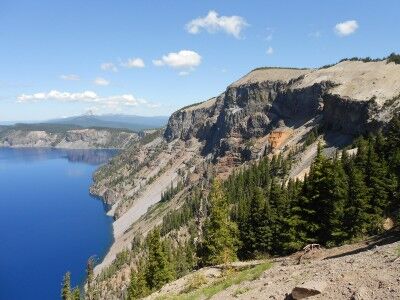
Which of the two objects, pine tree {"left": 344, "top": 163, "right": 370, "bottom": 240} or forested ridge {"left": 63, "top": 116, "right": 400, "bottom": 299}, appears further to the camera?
pine tree {"left": 344, "top": 163, "right": 370, "bottom": 240}

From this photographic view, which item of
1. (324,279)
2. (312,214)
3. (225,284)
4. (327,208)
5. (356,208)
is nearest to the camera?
(324,279)

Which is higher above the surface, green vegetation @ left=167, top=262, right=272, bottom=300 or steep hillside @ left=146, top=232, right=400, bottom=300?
steep hillside @ left=146, top=232, right=400, bottom=300

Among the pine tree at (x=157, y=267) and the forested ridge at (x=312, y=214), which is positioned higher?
the forested ridge at (x=312, y=214)

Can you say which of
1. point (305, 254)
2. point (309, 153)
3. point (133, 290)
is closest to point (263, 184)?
point (309, 153)

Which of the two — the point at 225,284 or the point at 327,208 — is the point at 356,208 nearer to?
the point at 327,208

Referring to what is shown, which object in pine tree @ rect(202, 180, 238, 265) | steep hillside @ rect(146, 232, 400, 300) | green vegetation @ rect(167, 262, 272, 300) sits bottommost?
pine tree @ rect(202, 180, 238, 265)

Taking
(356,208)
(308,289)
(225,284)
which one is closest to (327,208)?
(356,208)

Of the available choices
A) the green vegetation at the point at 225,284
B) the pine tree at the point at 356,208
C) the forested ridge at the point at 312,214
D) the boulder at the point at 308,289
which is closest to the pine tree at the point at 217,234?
the forested ridge at the point at 312,214

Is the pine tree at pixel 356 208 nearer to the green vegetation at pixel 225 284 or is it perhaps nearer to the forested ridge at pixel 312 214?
the forested ridge at pixel 312 214

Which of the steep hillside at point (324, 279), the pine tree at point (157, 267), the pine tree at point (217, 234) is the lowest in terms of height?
the pine tree at point (157, 267)

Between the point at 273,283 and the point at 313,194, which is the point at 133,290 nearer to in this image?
the point at 313,194

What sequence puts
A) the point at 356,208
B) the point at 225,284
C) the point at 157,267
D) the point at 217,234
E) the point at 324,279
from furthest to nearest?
the point at 157,267
the point at 217,234
the point at 356,208
the point at 225,284
the point at 324,279

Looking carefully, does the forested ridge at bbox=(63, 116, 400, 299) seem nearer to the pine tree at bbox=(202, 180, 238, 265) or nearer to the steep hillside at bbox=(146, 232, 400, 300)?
the pine tree at bbox=(202, 180, 238, 265)

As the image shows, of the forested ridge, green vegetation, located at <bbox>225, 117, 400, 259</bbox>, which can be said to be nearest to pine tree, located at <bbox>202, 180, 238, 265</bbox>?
the forested ridge
